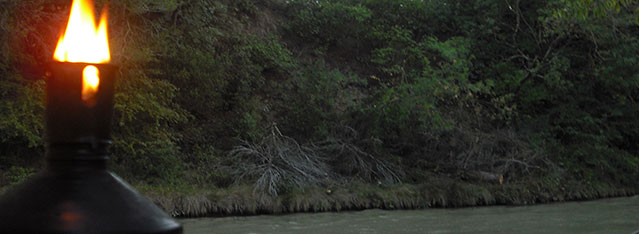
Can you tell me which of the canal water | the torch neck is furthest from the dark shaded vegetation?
the torch neck

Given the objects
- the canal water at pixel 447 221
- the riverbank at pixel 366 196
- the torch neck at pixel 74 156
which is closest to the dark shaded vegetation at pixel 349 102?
the riverbank at pixel 366 196

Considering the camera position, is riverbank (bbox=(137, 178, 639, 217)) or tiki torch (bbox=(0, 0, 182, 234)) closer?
tiki torch (bbox=(0, 0, 182, 234))

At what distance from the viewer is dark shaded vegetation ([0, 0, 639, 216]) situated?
12.7 meters

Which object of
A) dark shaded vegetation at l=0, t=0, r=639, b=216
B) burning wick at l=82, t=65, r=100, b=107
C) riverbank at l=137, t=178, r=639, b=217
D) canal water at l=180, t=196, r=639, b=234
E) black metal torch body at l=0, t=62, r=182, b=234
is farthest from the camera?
dark shaded vegetation at l=0, t=0, r=639, b=216

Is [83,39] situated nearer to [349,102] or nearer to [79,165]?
[79,165]

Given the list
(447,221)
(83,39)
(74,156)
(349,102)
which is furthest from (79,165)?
(349,102)

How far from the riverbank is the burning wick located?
10605 millimetres

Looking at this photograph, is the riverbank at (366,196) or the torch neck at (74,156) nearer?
the torch neck at (74,156)

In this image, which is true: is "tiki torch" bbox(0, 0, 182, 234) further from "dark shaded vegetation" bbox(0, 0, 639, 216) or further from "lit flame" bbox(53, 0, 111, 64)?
"dark shaded vegetation" bbox(0, 0, 639, 216)

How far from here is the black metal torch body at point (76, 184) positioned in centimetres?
130

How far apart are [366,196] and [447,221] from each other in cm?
→ 204

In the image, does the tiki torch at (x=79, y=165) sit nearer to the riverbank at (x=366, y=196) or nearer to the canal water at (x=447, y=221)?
the canal water at (x=447, y=221)

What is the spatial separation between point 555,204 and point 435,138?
2.90 meters

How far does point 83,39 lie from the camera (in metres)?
1.46
